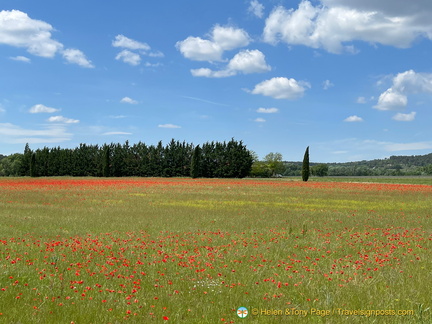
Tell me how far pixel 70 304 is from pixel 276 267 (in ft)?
17.2

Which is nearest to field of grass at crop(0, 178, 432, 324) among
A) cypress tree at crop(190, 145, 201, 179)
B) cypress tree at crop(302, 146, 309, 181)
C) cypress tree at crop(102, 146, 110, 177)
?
Answer: cypress tree at crop(302, 146, 309, 181)

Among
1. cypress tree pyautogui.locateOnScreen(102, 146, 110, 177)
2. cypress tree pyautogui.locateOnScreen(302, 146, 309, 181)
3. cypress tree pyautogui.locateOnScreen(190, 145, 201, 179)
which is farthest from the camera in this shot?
cypress tree pyautogui.locateOnScreen(102, 146, 110, 177)

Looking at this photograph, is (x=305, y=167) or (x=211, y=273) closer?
(x=211, y=273)

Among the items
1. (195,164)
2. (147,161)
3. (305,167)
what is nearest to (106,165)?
(147,161)

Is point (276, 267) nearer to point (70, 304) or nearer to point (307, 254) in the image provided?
point (307, 254)

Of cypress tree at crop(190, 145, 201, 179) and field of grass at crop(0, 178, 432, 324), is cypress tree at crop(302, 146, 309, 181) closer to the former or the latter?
cypress tree at crop(190, 145, 201, 179)

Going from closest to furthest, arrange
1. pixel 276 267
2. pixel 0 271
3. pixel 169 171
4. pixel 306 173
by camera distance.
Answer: pixel 0 271, pixel 276 267, pixel 306 173, pixel 169 171

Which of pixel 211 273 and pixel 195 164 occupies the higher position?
pixel 195 164

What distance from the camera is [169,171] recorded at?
10588 centimetres

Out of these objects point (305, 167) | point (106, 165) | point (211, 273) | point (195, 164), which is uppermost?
point (195, 164)

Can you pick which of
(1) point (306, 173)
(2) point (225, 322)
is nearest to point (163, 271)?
(2) point (225, 322)

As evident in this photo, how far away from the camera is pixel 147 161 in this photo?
107625 mm

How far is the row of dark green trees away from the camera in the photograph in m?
104

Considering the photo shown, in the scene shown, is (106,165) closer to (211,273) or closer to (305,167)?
(305,167)
